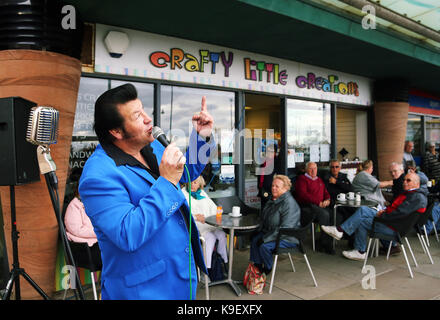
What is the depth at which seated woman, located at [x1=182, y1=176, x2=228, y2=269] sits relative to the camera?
3865mm

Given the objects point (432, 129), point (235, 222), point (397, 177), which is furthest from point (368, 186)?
point (432, 129)

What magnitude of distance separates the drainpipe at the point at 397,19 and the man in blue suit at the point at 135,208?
3770 millimetres

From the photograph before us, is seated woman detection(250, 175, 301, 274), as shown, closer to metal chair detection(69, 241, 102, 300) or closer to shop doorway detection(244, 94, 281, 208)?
shop doorway detection(244, 94, 281, 208)

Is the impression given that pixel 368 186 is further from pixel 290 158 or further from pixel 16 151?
pixel 16 151

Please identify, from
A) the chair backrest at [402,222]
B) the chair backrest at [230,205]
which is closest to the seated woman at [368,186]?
the chair backrest at [402,222]

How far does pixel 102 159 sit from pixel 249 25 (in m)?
3.55

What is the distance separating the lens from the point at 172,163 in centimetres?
112

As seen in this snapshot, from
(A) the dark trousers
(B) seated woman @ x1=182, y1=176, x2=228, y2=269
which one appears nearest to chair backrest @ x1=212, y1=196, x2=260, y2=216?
(B) seated woman @ x1=182, y1=176, x2=228, y2=269

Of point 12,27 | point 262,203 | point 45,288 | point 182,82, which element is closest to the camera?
point 12,27

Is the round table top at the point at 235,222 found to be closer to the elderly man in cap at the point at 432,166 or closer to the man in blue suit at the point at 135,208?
the man in blue suit at the point at 135,208

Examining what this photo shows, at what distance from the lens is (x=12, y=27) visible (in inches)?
120

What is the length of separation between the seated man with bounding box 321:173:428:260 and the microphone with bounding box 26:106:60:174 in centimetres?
407
